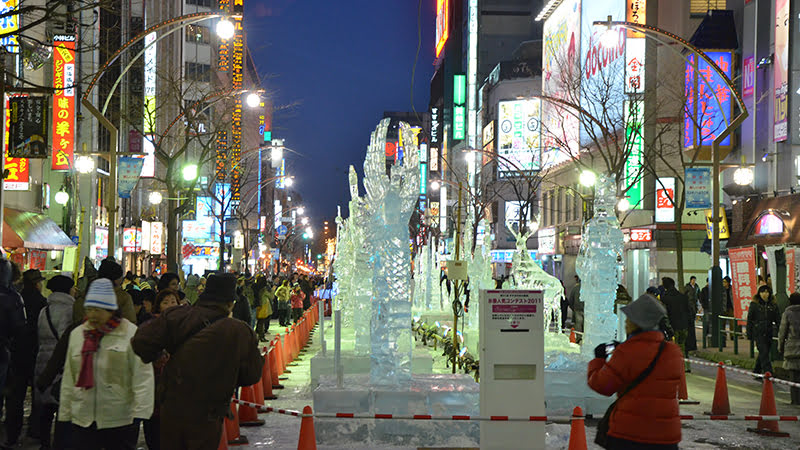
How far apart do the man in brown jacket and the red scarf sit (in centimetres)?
59

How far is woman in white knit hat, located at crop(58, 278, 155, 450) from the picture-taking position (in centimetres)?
677

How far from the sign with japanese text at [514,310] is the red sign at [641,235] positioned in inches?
1359

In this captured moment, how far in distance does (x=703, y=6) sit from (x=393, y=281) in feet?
116

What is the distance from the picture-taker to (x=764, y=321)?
17.5 meters

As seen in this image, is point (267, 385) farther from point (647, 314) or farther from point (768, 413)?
point (647, 314)

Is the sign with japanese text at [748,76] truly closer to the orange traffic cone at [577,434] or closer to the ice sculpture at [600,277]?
the ice sculpture at [600,277]

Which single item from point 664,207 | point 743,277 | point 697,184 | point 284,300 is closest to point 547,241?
point 664,207

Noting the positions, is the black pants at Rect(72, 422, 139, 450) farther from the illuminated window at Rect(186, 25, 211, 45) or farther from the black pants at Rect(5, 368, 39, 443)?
the illuminated window at Rect(186, 25, 211, 45)

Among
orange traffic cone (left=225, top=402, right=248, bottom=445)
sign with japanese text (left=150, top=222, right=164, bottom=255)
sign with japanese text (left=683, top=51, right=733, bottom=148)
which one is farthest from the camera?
sign with japanese text (left=150, top=222, right=164, bottom=255)

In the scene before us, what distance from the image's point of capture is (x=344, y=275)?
79.7ft

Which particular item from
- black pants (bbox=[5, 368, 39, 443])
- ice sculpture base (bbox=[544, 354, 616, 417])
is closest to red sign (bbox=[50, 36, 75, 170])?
black pants (bbox=[5, 368, 39, 443])

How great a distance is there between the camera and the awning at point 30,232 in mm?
26844

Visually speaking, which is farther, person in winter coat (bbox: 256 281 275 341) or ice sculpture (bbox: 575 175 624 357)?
person in winter coat (bbox: 256 281 275 341)

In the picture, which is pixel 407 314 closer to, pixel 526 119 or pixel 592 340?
pixel 592 340
